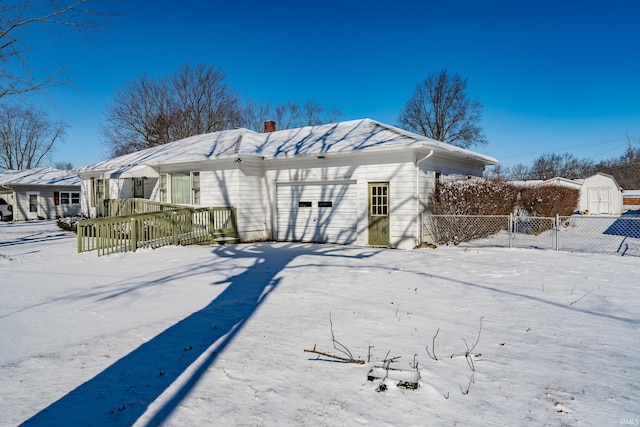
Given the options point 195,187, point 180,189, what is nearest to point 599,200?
point 195,187

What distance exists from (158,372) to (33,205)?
30.6 m

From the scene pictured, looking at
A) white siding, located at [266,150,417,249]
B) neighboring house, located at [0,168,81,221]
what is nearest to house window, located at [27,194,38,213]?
neighboring house, located at [0,168,81,221]

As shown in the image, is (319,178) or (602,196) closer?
(319,178)

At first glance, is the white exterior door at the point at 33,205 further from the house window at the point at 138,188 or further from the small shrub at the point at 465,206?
the small shrub at the point at 465,206

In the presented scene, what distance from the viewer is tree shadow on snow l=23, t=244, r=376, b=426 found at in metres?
2.73

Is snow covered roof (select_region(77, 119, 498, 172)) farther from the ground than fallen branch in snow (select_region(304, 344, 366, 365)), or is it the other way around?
snow covered roof (select_region(77, 119, 498, 172))

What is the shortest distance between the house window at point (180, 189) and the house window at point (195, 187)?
0.22 m

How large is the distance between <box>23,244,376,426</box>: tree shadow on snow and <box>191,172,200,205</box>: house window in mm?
8876

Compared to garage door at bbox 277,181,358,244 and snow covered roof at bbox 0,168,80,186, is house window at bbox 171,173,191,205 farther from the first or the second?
snow covered roof at bbox 0,168,80,186

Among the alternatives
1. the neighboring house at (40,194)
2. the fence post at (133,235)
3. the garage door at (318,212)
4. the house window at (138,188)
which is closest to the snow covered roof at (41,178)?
the neighboring house at (40,194)

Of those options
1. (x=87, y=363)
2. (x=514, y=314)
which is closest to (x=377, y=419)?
(x=87, y=363)

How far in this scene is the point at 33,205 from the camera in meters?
27.2

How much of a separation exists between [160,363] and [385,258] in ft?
22.1

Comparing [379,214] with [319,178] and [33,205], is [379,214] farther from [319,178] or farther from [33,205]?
[33,205]
